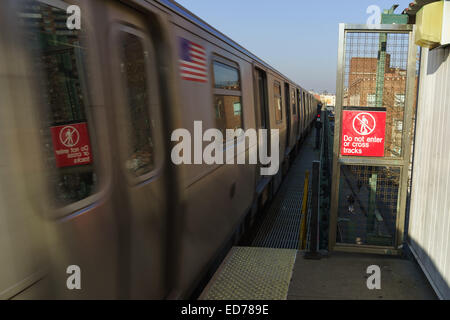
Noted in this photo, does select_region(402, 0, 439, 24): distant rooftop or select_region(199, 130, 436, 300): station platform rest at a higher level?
select_region(402, 0, 439, 24): distant rooftop

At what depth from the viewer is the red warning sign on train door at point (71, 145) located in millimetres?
1592

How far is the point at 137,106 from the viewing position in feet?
7.40

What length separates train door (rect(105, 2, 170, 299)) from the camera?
201cm

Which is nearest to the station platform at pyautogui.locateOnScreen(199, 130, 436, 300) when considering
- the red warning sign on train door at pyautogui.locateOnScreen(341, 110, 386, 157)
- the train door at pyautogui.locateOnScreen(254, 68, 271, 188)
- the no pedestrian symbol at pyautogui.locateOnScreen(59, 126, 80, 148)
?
the red warning sign on train door at pyautogui.locateOnScreen(341, 110, 386, 157)

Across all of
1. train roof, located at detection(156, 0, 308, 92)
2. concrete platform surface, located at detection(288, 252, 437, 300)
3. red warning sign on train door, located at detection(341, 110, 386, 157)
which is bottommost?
concrete platform surface, located at detection(288, 252, 437, 300)

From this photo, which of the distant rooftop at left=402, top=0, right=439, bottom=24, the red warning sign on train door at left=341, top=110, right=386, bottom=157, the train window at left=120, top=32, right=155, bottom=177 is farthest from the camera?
the red warning sign on train door at left=341, top=110, right=386, bottom=157

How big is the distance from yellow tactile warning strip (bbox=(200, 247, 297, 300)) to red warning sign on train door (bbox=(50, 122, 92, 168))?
71.0 inches

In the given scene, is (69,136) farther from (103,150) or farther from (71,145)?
(103,150)

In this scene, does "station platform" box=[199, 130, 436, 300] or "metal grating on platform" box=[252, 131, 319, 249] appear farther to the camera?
"metal grating on platform" box=[252, 131, 319, 249]

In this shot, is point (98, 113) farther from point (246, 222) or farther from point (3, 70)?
point (246, 222)

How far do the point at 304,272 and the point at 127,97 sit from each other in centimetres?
242

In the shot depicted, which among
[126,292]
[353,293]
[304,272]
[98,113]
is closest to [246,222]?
[304,272]

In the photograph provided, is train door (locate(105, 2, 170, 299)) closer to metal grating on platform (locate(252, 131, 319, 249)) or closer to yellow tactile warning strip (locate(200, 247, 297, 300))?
yellow tactile warning strip (locate(200, 247, 297, 300))
